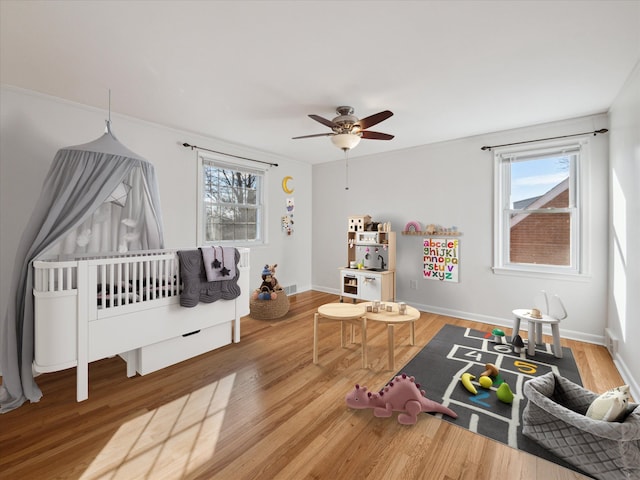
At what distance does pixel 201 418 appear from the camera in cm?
191

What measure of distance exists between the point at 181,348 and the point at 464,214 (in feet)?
12.1

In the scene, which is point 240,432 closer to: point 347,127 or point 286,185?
point 347,127

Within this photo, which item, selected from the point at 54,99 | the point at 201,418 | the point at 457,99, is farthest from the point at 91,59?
the point at 457,99

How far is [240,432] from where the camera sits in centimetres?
178

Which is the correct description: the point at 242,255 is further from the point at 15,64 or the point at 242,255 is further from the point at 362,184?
the point at 362,184

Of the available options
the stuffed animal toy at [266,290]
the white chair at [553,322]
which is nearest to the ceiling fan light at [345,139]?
the stuffed animal toy at [266,290]

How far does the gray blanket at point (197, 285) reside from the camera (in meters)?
2.67

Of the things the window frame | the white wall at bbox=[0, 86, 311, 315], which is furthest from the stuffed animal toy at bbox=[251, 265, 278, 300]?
the window frame

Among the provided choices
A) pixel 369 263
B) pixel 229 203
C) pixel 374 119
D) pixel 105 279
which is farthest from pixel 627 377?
pixel 229 203

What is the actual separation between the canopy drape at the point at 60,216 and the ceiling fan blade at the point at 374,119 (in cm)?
207

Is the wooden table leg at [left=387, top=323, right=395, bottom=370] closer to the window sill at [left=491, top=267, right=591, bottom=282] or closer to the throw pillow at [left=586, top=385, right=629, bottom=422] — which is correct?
the throw pillow at [left=586, top=385, right=629, bottom=422]

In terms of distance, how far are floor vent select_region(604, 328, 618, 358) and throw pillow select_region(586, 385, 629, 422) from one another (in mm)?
1552

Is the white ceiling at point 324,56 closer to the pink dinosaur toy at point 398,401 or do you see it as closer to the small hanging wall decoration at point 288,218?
the small hanging wall decoration at point 288,218

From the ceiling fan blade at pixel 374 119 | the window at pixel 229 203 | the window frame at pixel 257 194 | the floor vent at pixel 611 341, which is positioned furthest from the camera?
the window at pixel 229 203
